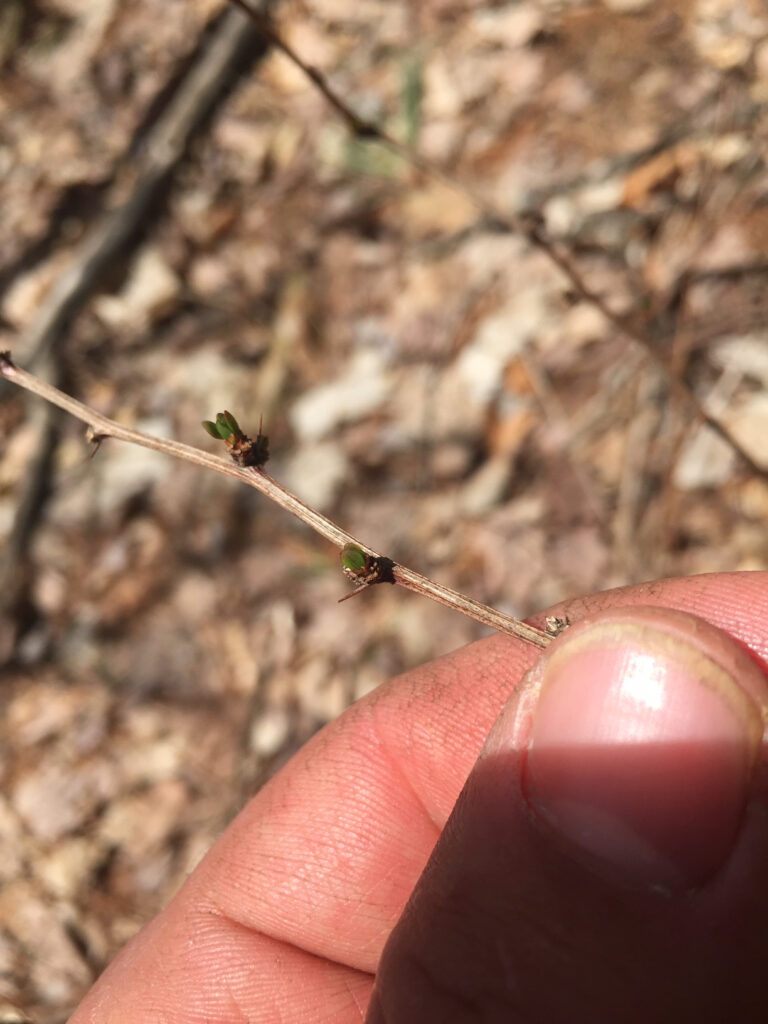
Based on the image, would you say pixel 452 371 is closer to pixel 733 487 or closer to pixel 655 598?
pixel 733 487

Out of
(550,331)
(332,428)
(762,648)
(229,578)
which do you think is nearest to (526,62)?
(550,331)

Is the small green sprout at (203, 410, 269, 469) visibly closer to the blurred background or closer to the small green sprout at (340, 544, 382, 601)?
the small green sprout at (340, 544, 382, 601)

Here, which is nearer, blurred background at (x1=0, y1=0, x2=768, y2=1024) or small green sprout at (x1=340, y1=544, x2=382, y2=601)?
small green sprout at (x1=340, y1=544, x2=382, y2=601)

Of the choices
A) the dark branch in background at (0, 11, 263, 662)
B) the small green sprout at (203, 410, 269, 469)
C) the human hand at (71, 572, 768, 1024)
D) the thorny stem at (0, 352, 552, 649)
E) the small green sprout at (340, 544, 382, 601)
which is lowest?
the human hand at (71, 572, 768, 1024)

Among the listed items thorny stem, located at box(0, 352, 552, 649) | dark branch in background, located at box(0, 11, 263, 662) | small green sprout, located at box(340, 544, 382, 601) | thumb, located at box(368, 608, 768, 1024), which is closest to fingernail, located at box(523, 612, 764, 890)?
thumb, located at box(368, 608, 768, 1024)

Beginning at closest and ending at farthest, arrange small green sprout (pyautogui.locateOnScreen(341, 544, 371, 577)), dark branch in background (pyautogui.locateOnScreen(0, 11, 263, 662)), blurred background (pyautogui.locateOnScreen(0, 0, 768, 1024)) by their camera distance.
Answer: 1. small green sprout (pyautogui.locateOnScreen(341, 544, 371, 577))
2. blurred background (pyautogui.locateOnScreen(0, 0, 768, 1024))
3. dark branch in background (pyautogui.locateOnScreen(0, 11, 263, 662))

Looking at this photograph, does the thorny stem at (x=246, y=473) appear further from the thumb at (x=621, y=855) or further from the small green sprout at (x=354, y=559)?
the thumb at (x=621, y=855)

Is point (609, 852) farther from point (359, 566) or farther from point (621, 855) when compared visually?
point (359, 566)
